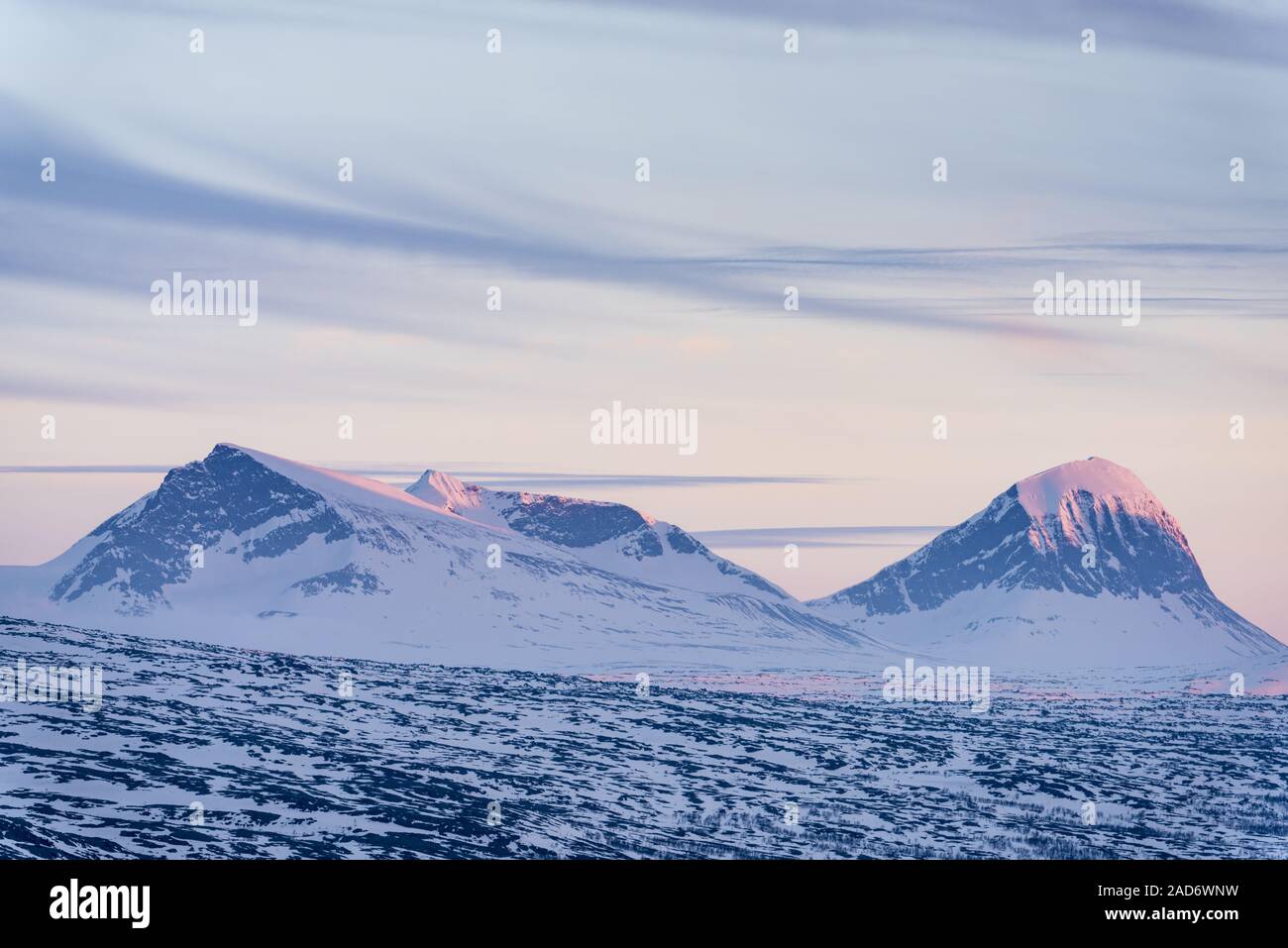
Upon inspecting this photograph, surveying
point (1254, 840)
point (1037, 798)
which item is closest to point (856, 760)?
point (1037, 798)

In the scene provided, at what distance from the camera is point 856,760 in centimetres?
15300

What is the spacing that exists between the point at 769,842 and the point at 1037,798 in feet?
149

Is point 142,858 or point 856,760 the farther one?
point 856,760

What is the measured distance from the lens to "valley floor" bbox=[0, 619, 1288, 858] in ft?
→ 302

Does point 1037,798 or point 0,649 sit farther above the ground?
point 0,649

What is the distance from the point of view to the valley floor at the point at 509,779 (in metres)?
92.2

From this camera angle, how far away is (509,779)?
11700 centimetres

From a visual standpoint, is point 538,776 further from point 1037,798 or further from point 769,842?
point 1037,798
